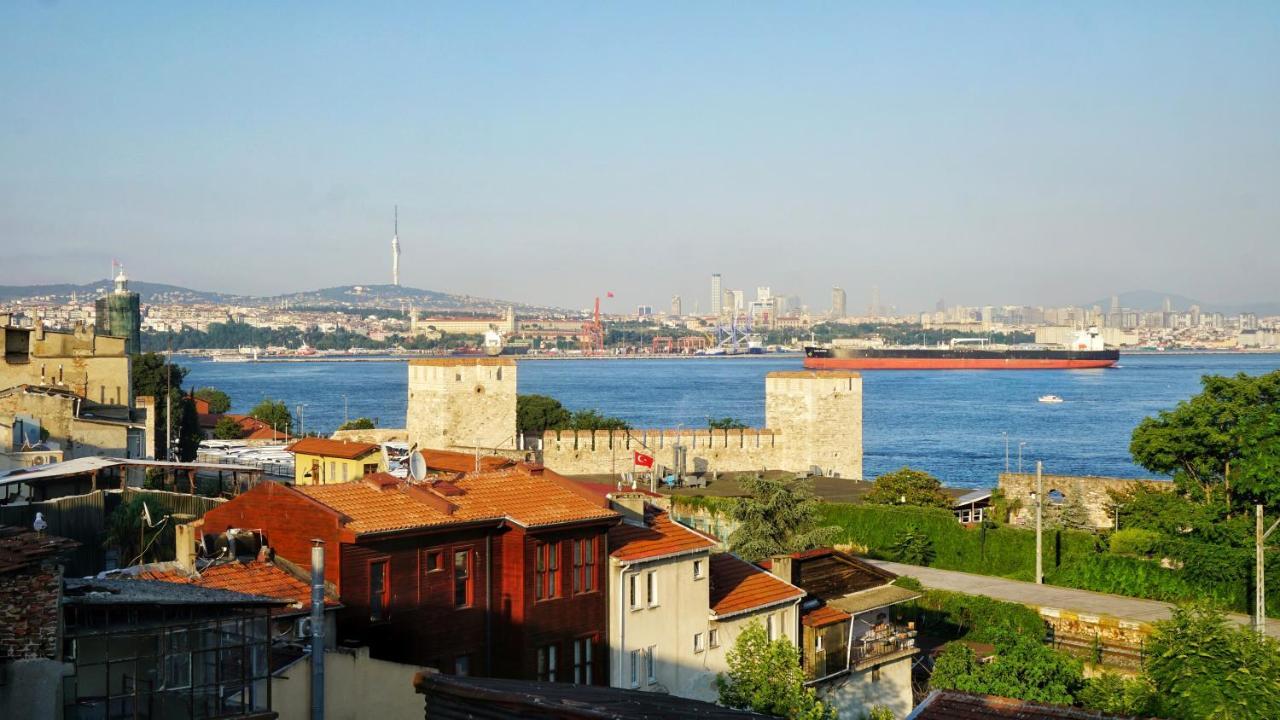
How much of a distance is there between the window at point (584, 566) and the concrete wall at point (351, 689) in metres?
2.81

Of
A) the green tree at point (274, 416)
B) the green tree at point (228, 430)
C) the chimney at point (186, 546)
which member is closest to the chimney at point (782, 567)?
the chimney at point (186, 546)

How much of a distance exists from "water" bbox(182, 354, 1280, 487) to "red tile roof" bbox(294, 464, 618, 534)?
137ft

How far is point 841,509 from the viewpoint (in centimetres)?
2720

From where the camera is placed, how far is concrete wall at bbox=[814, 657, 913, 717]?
15.4m

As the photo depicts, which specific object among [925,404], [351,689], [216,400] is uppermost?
[351,689]

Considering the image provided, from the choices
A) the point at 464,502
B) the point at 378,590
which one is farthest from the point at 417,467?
the point at 378,590

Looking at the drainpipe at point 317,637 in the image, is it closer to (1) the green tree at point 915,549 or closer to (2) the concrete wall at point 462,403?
(1) the green tree at point 915,549

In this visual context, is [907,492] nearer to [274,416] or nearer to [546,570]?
[546,570]

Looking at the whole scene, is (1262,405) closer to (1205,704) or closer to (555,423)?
(1205,704)

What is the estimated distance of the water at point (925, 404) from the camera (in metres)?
66.5

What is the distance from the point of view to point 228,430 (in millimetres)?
44938

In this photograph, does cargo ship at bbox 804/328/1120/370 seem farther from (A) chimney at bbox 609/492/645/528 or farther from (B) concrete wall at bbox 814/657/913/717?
(A) chimney at bbox 609/492/645/528

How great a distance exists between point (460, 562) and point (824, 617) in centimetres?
515

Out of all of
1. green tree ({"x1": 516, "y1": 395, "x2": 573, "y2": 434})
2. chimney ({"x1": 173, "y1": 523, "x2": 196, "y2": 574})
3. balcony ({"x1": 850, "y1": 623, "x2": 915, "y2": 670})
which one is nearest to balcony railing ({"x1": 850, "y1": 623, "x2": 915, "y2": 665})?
balcony ({"x1": 850, "y1": 623, "x2": 915, "y2": 670})
